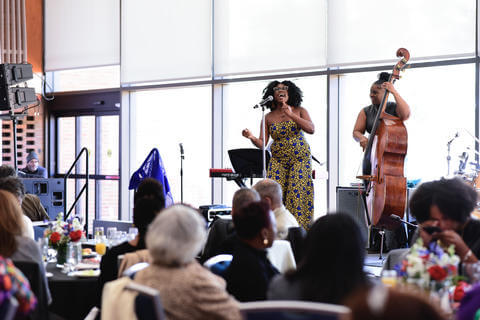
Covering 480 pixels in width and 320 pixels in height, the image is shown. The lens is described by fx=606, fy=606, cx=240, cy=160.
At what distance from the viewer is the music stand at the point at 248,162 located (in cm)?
588

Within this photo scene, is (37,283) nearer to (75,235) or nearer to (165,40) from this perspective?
(75,235)

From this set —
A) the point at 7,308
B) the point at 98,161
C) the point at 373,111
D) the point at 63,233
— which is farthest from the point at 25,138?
the point at 7,308

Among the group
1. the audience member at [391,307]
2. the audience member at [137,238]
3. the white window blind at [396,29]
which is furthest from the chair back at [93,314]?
the white window blind at [396,29]

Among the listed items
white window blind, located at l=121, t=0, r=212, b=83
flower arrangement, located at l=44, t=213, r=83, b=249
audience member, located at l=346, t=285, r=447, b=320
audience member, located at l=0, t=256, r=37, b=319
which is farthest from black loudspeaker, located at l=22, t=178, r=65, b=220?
audience member, located at l=346, t=285, r=447, b=320

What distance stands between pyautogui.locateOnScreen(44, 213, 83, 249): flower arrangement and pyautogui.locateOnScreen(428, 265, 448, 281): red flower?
2.37 m

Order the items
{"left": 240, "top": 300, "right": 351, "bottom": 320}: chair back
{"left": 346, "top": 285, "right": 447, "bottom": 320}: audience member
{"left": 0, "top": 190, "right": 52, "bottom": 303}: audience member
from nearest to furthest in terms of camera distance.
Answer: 1. {"left": 346, "top": 285, "right": 447, "bottom": 320}: audience member
2. {"left": 240, "top": 300, "right": 351, "bottom": 320}: chair back
3. {"left": 0, "top": 190, "right": 52, "bottom": 303}: audience member

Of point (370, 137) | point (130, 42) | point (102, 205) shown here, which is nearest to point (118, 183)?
point (102, 205)

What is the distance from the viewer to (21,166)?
32.9 feet

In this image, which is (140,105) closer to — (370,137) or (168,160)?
(168,160)

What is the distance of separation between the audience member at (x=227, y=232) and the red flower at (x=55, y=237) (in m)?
0.93

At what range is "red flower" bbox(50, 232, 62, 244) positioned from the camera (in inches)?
150

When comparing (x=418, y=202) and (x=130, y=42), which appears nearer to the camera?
(x=418, y=202)

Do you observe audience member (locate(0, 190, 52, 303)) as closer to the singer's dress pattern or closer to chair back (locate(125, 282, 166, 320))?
chair back (locate(125, 282, 166, 320))

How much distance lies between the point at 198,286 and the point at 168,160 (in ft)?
23.3
